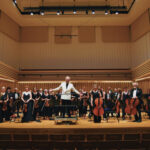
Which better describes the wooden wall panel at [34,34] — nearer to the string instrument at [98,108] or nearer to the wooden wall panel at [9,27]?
the wooden wall panel at [9,27]

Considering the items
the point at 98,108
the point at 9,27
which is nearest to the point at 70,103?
the point at 98,108

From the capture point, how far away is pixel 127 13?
11281mm

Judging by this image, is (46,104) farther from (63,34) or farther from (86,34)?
(86,34)

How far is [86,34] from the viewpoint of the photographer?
12898 millimetres

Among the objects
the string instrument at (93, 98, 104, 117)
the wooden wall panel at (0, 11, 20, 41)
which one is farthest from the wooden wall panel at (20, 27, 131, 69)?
the string instrument at (93, 98, 104, 117)

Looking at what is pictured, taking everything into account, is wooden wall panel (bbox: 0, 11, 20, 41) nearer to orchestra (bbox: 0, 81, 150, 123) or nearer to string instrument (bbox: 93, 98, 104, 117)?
orchestra (bbox: 0, 81, 150, 123)

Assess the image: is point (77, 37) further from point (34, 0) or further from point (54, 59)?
point (34, 0)

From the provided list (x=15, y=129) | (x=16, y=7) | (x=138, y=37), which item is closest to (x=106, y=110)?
(x=15, y=129)

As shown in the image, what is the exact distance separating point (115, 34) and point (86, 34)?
2234 mm

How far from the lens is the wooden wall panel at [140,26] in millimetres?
10312

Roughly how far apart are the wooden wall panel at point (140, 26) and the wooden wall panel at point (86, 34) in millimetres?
2915

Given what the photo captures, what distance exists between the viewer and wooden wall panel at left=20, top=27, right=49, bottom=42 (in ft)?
42.3

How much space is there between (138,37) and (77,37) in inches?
174

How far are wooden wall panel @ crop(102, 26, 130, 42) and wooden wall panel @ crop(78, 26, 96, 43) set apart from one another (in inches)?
33.4
